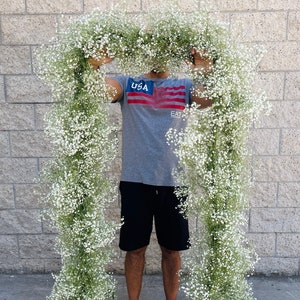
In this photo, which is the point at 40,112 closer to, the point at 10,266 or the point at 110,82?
Answer: the point at 110,82

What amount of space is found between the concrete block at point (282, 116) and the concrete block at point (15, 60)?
1.96 meters

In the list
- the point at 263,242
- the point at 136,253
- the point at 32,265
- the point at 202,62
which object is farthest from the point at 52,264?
the point at 202,62

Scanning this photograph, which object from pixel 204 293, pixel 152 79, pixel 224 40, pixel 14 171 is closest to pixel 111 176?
pixel 14 171

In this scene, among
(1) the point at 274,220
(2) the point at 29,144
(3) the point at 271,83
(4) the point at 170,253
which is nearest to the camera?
(4) the point at 170,253

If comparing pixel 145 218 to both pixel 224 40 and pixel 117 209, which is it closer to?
pixel 117 209

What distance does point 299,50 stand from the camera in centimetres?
369

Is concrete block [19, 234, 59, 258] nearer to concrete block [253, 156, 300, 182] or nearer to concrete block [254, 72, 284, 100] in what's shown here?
concrete block [253, 156, 300, 182]

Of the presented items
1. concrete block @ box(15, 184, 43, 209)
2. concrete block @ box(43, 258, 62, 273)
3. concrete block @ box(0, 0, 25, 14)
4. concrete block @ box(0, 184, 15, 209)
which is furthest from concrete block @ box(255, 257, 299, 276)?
concrete block @ box(0, 0, 25, 14)

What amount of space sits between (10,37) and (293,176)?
2.62 m

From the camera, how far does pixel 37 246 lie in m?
4.06

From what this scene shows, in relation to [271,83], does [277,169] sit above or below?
below

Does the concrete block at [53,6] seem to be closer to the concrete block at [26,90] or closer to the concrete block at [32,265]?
the concrete block at [26,90]

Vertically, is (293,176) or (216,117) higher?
(216,117)

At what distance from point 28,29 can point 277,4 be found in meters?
2.01
